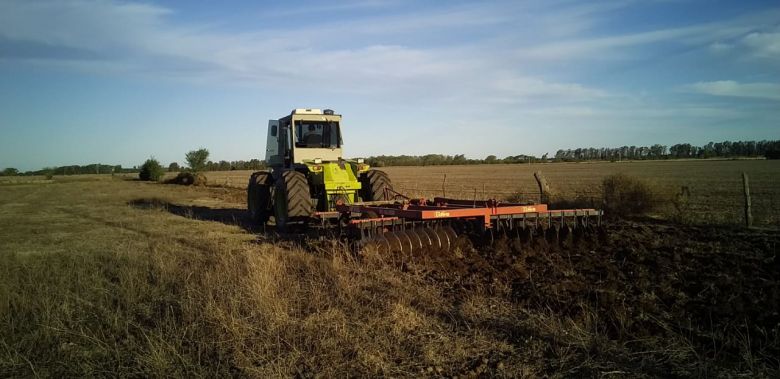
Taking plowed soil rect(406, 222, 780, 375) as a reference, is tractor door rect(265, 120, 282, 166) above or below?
above

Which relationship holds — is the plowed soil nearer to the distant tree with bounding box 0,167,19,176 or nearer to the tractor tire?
the tractor tire

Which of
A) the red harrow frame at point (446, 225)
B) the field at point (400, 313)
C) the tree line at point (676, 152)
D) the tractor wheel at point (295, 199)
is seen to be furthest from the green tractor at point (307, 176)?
the tree line at point (676, 152)

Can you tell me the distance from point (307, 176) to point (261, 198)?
194 cm

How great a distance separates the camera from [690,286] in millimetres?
5270

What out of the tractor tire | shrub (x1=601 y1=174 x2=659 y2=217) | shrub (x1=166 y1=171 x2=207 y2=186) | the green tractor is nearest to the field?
the green tractor

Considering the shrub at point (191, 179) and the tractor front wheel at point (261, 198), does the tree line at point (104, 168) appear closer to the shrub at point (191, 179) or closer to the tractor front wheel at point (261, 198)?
the shrub at point (191, 179)

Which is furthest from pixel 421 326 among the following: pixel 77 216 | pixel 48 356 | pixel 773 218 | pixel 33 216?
pixel 33 216

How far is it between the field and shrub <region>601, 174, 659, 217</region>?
14.5 feet

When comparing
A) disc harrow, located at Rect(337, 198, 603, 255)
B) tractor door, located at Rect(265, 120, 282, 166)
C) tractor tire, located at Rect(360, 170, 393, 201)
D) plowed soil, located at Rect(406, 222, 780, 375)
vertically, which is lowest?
plowed soil, located at Rect(406, 222, 780, 375)

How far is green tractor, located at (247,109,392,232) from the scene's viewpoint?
9.63 metres

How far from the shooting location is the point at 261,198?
39.5 ft

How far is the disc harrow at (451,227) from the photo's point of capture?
6.93 meters

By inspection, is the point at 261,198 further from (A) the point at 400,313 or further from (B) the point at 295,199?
(A) the point at 400,313

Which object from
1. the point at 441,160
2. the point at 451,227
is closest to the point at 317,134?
the point at 451,227
